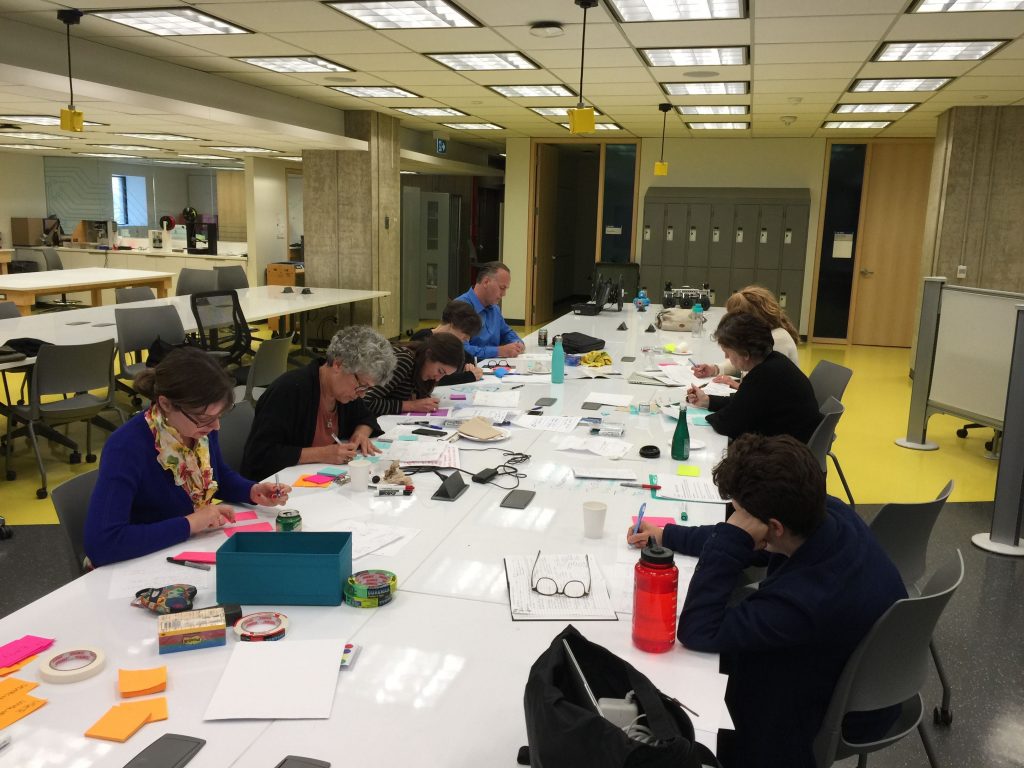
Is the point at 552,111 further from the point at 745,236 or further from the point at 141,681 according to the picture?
the point at 141,681

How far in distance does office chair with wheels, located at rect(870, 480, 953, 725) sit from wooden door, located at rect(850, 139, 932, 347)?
958 cm

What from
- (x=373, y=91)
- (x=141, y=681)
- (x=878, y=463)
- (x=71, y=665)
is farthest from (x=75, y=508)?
(x=373, y=91)

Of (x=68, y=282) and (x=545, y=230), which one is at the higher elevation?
(x=545, y=230)

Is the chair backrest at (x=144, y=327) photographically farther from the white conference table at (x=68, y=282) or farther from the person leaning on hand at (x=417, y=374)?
the person leaning on hand at (x=417, y=374)

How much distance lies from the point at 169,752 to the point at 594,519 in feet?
4.45

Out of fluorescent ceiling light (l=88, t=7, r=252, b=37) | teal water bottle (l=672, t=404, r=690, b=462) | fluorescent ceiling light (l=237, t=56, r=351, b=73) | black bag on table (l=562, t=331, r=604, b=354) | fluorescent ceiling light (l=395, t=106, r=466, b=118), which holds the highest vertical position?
fluorescent ceiling light (l=395, t=106, r=466, b=118)

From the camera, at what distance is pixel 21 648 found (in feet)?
5.54

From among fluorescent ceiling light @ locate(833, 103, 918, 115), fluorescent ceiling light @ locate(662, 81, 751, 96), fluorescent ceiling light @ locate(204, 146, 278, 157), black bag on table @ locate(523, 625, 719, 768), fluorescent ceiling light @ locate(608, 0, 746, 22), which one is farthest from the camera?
fluorescent ceiling light @ locate(204, 146, 278, 157)

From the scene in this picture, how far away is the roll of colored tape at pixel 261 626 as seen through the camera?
1753 millimetres

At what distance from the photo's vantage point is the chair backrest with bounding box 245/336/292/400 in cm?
571

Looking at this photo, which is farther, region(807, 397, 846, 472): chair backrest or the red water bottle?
region(807, 397, 846, 472): chair backrest

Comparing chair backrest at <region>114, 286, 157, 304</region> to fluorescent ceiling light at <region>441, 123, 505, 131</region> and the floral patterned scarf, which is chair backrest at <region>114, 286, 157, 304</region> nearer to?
fluorescent ceiling light at <region>441, 123, 505, 131</region>

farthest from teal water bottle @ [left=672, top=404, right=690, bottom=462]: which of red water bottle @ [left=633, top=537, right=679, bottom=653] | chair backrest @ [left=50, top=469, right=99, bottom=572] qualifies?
chair backrest @ [left=50, top=469, right=99, bottom=572]

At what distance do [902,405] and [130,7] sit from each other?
7.50 meters
